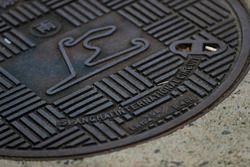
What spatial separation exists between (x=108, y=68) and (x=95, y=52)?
0.44 ft

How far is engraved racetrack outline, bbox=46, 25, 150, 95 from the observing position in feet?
12.4

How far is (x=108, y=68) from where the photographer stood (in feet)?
12.7

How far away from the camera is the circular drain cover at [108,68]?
356 centimetres

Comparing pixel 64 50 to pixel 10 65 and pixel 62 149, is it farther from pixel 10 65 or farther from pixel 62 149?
pixel 62 149

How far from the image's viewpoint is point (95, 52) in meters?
3.95

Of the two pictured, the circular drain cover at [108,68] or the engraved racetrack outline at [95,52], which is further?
the engraved racetrack outline at [95,52]

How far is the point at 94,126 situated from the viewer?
357 centimetres

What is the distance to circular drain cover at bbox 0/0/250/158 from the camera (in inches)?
140

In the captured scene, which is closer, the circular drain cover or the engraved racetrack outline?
the circular drain cover

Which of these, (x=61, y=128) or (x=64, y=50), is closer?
(x=61, y=128)

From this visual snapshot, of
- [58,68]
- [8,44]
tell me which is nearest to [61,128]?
[58,68]

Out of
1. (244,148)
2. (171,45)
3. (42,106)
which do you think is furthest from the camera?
(171,45)

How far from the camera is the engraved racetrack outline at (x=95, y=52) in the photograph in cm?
379

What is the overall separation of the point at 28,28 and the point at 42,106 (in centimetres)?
61
